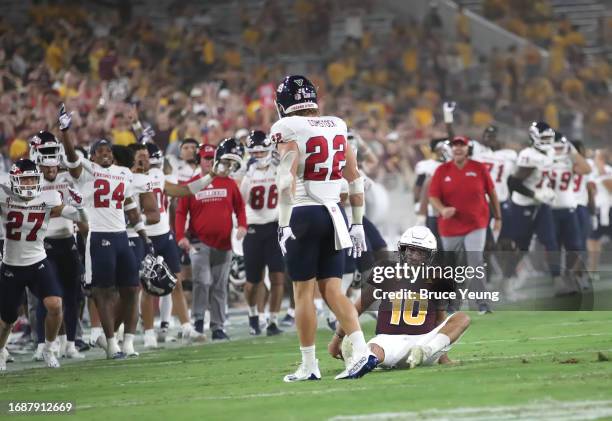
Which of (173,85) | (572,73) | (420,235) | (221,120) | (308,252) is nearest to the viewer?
(308,252)

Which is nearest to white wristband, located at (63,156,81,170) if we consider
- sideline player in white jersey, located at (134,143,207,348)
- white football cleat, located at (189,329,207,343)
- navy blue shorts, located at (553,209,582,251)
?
sideline player in white jersey, located at (134,143,207,348)

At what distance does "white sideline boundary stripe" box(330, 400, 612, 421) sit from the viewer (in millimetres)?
7422

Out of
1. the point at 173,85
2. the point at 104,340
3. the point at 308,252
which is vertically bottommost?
the point at 104,340

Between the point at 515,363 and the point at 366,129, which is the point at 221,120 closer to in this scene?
the point at 366,129

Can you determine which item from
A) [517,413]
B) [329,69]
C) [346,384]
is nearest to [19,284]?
[346,384]

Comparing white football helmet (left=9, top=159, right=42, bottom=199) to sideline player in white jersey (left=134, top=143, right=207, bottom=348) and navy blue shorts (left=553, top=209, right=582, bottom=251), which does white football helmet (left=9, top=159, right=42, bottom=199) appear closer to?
sideline player in white jersey (left=134, top=143, right=207, bottom=348)

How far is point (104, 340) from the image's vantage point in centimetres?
1345

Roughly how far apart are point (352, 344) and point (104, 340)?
448cm

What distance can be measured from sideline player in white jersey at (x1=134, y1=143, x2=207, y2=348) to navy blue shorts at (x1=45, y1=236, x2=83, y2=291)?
107 centimetres

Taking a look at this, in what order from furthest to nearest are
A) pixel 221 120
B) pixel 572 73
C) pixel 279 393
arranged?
pixel 572 73 < pixel 221 120 < pixel 279 393

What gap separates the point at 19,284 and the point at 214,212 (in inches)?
119

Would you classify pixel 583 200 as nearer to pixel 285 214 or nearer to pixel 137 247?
pixel 137 247

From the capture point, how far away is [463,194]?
50.4 feet

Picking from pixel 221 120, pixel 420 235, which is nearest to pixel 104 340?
pixel 420 235
